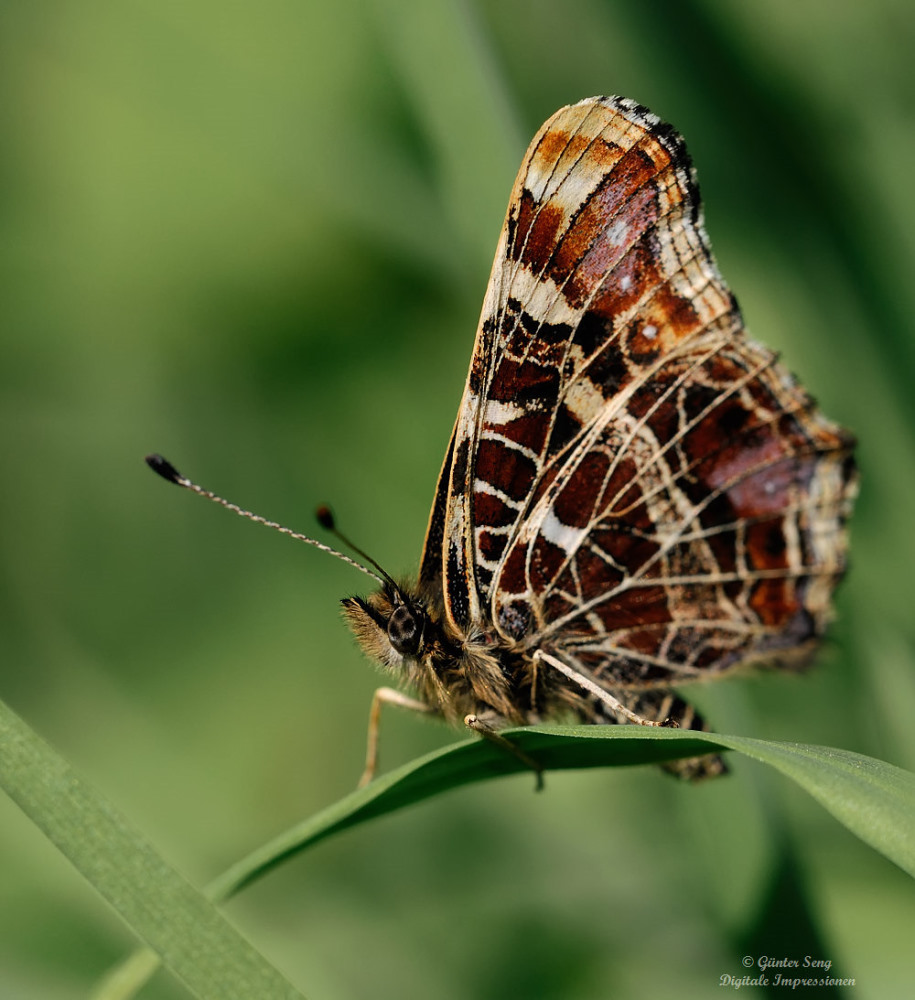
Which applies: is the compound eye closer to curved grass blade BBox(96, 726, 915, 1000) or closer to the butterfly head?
the butterfly head

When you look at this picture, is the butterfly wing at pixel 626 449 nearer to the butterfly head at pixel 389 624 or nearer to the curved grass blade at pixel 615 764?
the butterfly head at pixel 389 624

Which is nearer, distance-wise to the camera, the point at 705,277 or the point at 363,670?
the point at 705,277

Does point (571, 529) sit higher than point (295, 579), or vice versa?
point (571, 529)

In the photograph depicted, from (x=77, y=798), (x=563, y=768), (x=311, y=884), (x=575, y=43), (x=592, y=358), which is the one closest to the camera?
(x=77, y=798)

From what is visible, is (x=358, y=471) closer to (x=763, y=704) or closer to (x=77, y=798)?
(x=763, y=704)

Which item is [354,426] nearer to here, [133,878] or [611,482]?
[611,482]

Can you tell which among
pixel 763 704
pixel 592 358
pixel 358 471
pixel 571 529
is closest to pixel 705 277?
pixel 592 358
